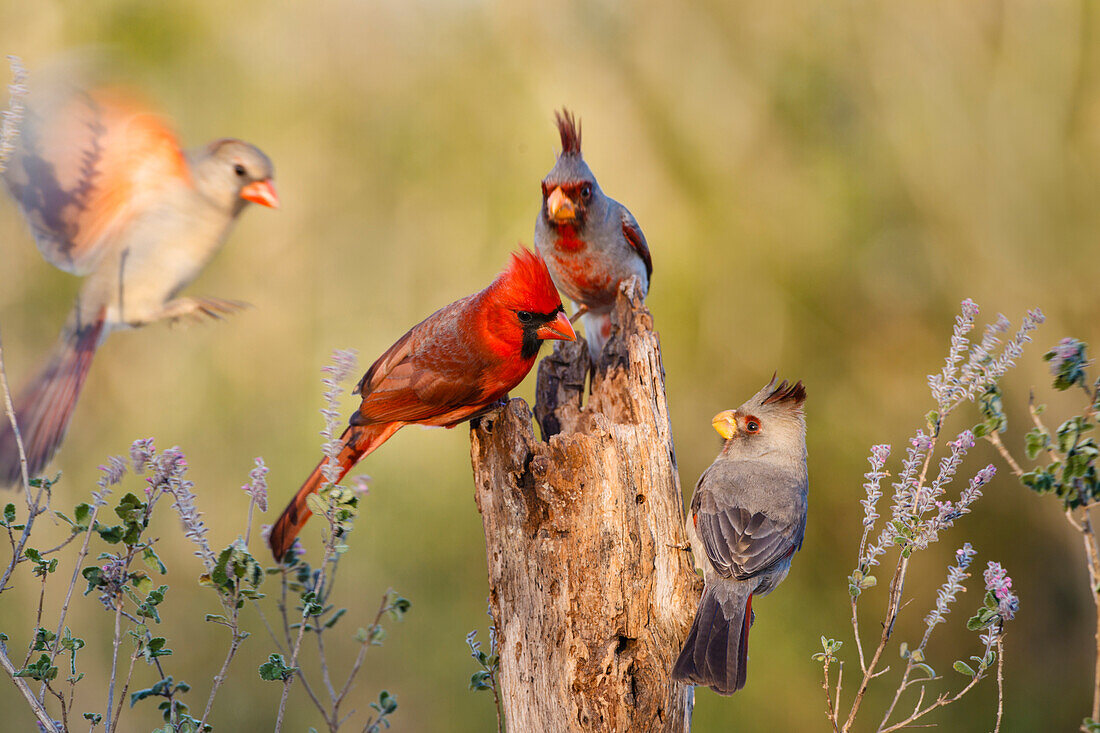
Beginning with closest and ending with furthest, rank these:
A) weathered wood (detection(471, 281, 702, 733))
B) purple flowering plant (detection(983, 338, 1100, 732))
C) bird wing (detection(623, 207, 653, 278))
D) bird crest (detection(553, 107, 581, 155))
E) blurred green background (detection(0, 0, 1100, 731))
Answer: purple flowering plant (detection(983, 338, 1100, 732)) → weathered wood (detection(471, 281, 702, 733)) → bird crest (detection(553, 107, 581, 155)) → bird wing (detection(623, 207, 653, 278)) → blurred green background (detection(0, 0, 1100, 731))

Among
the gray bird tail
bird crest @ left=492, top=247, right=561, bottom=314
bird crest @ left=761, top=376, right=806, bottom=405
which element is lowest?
the gray bird tail

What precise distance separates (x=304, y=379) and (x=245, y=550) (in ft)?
7.96

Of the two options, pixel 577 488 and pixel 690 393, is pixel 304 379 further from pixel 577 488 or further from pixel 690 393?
pixel 577 488

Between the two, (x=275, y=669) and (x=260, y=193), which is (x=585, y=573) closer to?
(x=275, y=669)

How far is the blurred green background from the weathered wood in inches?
78.4

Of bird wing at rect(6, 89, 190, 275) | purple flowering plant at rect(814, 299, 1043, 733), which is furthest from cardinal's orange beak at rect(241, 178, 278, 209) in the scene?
purple flowering plant at rect(814, 299, 1043, 733)

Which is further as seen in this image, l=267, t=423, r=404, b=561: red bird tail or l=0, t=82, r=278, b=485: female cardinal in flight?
l=0, t=82, r=278, b=485: female cardinal in flight

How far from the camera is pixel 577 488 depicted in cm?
179

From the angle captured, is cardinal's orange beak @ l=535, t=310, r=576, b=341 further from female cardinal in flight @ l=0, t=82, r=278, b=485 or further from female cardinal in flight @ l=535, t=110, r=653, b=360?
female cardinal in flight @ l=0, t=82, r=278, b=485

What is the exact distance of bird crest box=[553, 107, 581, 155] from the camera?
7.39 ft

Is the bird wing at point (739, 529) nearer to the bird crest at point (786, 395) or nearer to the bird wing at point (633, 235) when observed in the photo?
the bird crest at point (786, 395)

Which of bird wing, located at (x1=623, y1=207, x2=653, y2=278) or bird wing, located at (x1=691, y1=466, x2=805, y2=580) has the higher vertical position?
bird wing, located at (x1=623, y1=207, x2=653, y2=278)

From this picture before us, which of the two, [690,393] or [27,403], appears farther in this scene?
[690,393]

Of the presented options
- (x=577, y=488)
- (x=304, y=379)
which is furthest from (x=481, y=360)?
(x=304, y=379)
